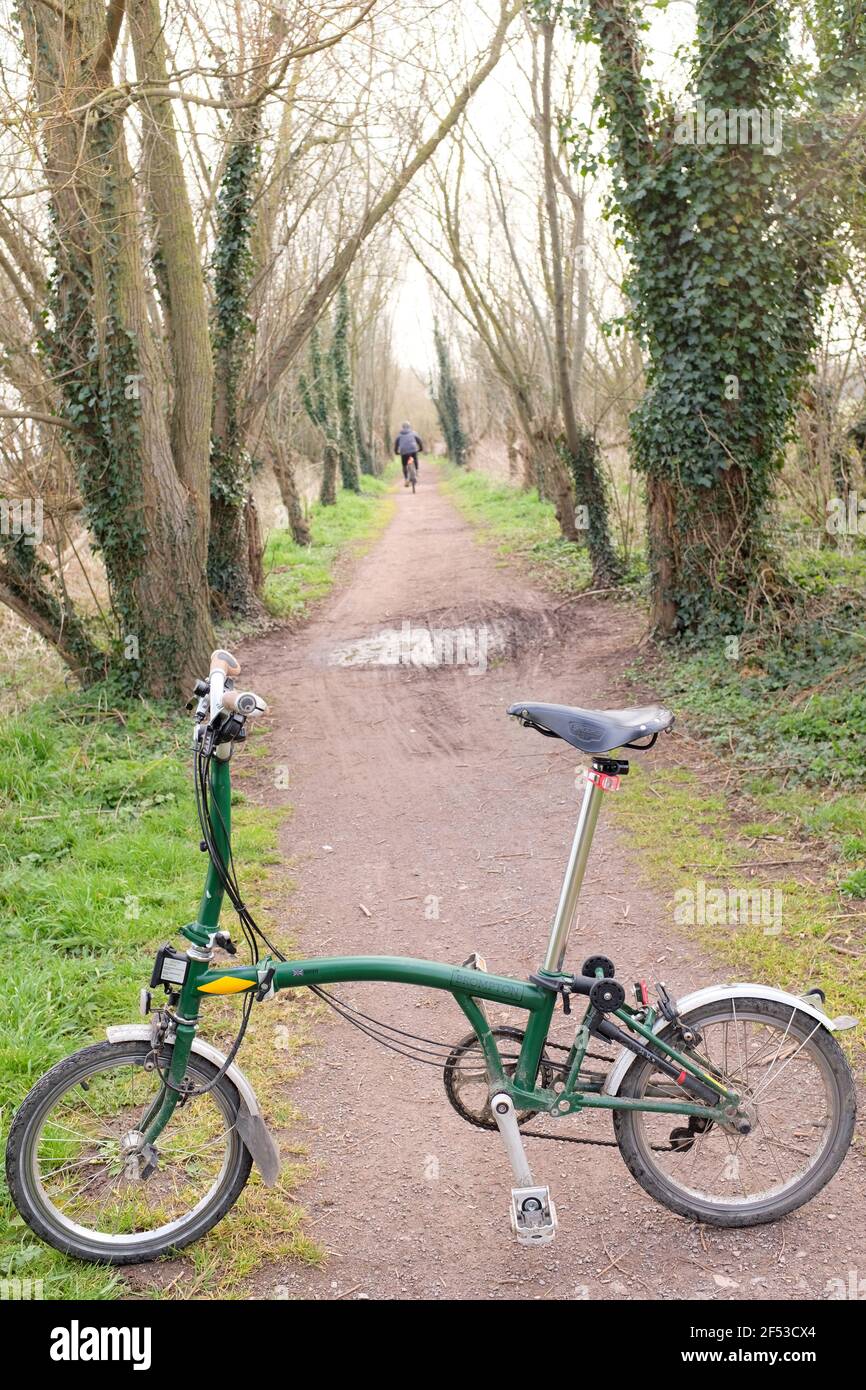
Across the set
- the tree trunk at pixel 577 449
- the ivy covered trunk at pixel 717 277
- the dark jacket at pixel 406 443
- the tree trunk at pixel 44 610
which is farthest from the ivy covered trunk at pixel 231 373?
the dark jacket at pixel 406 443

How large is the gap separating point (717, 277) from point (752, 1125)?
7850mm

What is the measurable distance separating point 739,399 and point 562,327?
4.84 m

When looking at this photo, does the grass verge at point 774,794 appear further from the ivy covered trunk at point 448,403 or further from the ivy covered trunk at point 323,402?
the ivy covered trunk at point 448,403

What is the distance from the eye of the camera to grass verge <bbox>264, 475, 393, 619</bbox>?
47.7 feet

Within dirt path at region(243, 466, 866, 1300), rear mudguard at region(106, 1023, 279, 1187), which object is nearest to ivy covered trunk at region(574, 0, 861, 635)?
dirt path at region(243, 466, 866, 1300)

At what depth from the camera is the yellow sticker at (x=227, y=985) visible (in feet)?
10.0

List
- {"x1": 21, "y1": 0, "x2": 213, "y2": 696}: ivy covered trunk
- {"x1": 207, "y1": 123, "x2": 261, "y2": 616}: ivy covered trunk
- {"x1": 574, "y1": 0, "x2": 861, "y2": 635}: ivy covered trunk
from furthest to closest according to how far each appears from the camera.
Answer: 1. {"x1": 207, "y1": 123, "x2": 261, "y2": 616}: ivy covered trunk
2. {"x1": 574, "y1": 0, "x2": 861, "y2": 635}: ivy covered trunk
3. {"x1": 21, "y1": 0, "x2": 213, "y2": 696}: ivy covered trunk

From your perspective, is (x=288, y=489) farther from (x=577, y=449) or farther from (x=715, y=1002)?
(x=715, y=1002)

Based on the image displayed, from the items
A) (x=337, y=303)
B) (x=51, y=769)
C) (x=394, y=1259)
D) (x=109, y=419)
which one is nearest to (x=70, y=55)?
(x=109, y=419)

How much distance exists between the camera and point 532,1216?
3059 mm

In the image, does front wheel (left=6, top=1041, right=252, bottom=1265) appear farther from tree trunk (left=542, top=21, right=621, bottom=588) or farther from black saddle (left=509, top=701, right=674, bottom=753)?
tree trunk (left=542, top=21, right=621, bottom=588)

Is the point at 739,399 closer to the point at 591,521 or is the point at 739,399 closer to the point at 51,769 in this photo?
the point at 591,521

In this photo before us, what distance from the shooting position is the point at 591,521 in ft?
44.5

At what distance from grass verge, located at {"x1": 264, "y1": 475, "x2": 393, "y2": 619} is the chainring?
10.5m
